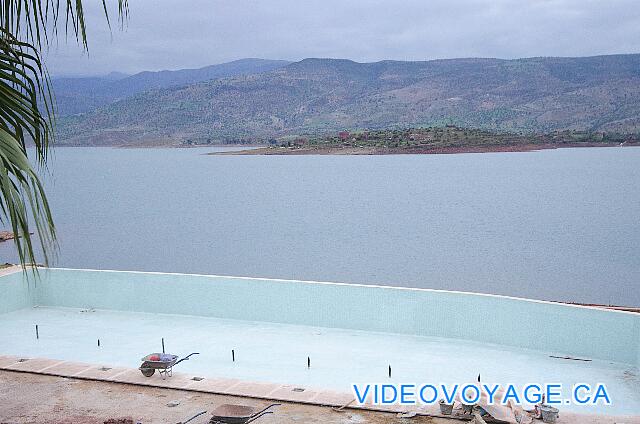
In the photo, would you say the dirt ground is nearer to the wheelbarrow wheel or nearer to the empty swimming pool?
the wheelbarrow wheel

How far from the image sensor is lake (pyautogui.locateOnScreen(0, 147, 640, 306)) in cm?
2398

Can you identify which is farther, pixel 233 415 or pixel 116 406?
pixel 116 406

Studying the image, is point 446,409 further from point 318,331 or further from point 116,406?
point 318,331

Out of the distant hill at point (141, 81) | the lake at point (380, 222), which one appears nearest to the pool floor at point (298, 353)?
the lake at point (380, 222)

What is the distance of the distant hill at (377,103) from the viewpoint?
67875 mm

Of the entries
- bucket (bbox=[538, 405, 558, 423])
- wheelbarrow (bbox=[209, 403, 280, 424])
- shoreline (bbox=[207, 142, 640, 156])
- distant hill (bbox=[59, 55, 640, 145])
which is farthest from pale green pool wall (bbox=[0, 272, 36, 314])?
distant hill (bbox=[59, 55, 640, 145])

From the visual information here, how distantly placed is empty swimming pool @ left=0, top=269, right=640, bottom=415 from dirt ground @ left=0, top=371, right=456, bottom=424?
1.59 metres

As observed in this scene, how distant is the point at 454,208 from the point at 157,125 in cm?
4366

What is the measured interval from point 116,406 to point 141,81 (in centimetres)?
12586

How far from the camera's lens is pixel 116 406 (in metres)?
6.31

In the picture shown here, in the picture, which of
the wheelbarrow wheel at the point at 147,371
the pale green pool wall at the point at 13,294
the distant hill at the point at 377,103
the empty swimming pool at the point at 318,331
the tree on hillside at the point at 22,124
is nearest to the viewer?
the tree on hillside at the point at 22,124

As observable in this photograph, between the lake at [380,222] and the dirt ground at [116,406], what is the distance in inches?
205

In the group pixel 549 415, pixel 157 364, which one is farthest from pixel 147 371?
pixel 549 415

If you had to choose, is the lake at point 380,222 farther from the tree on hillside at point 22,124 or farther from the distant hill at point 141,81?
the distant hill at point 141,81
